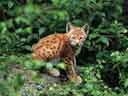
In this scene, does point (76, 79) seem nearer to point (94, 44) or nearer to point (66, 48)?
point (66, 48)

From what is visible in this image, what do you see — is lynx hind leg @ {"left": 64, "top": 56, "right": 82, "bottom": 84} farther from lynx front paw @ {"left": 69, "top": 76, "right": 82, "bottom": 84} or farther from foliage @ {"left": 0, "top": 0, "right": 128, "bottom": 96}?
foliage @ {"left": 0, "top": 0, "right": 128, "bottom": 96}

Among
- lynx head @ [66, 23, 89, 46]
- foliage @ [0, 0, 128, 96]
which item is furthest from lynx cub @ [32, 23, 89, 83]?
foliage @ [0, 0, 128, 96]

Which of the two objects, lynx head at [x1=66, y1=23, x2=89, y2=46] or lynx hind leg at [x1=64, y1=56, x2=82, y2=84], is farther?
lynx head at [x1=66, y1=23, x2=89, y2=46]

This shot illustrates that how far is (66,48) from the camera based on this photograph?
8.60m

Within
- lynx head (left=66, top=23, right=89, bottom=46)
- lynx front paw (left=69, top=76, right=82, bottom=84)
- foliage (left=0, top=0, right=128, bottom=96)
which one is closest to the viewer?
foliage (left=0, top=0, right=128, bottom=96)

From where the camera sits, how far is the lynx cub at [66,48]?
838 cm

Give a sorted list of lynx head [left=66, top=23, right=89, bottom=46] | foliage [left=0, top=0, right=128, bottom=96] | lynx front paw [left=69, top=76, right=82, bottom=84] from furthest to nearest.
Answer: lynx head [left=66, top=23, right=89, bottom=46] < lynx front paw [left=69, top=76, right=82, bottom=84] < foliage [left=0, top=0, right=128, bottom=96]

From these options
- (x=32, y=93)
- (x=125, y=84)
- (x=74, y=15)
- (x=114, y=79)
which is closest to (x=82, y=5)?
(x=74, y=15)

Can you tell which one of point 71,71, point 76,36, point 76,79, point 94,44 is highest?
point 76,36

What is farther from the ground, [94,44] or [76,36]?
[76,36]

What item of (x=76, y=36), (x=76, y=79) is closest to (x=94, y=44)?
(x=76, y=36)

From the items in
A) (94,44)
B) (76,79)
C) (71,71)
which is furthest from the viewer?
(94,44)

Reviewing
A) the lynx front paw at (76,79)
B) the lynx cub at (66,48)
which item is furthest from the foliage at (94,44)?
the lynx cub at (66,48)

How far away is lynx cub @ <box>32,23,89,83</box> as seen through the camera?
330 inches
